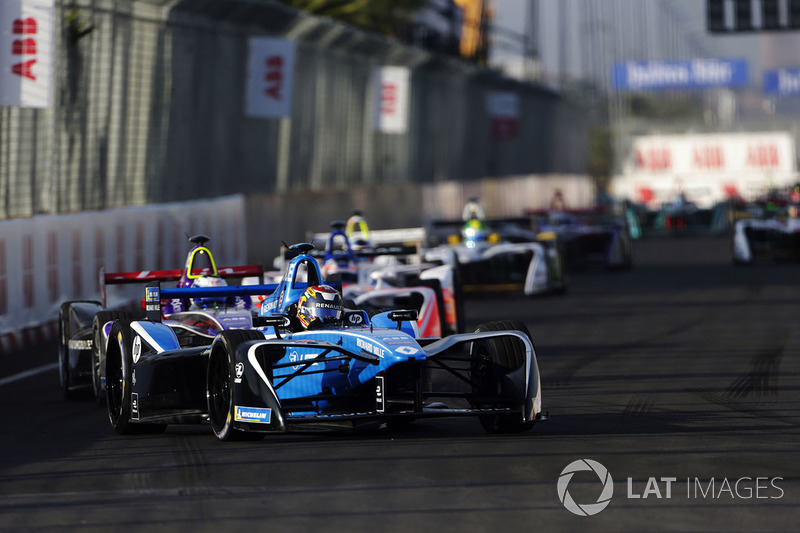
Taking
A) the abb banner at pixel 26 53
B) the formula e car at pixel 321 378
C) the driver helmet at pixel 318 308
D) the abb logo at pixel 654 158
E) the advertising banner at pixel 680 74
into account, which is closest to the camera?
the formula e car at pixel 321 378

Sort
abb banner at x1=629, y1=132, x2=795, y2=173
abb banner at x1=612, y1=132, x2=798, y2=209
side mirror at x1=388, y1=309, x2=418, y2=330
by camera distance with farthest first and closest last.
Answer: abb banner at x1=629, y1=132, x2=795, y2=173, abb banner at x1=612, y1=132, x2=798, y2=209, side mirror at x1=388, y1=309, x2=418, y2=330

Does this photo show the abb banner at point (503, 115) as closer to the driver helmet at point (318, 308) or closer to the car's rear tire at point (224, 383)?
the driver helmet at point (318, 308)

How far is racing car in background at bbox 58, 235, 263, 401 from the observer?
481 inches

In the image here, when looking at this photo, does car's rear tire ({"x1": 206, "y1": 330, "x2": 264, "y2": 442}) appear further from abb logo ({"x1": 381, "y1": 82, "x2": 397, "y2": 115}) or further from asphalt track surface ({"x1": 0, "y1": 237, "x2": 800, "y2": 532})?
abb logo ({"x1": 381, "y1": 82, "x2": 397, "y2": 115})

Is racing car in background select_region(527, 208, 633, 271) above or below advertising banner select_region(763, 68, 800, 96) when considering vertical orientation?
below

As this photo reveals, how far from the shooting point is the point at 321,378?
9.77m

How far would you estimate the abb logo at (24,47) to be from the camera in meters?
19.2

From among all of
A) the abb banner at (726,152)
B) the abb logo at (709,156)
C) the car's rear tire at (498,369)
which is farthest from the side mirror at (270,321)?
the abb logo at (709,156)

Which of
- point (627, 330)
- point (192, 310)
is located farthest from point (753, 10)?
point (192, 310)

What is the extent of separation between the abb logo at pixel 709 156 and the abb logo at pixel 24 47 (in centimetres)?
8079

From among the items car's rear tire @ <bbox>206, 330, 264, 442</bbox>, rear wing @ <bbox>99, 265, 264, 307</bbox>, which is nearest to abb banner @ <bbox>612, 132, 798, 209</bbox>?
rear wing @ <bbox>99, 265, 264, 307</bbox>

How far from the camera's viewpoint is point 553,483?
25.7 feet

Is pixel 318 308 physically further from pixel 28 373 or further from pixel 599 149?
pixel 599 149

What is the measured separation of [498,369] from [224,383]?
176 centimetres
